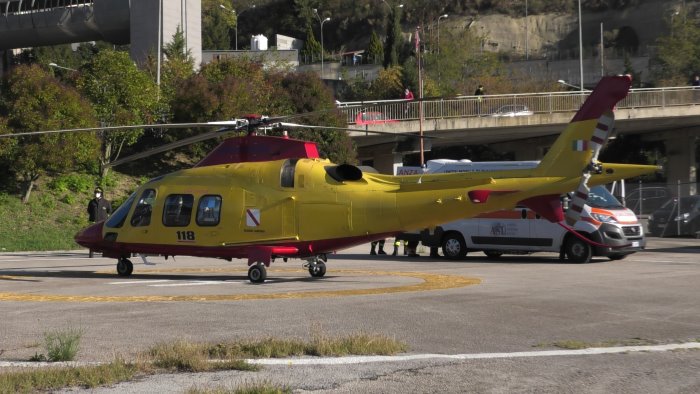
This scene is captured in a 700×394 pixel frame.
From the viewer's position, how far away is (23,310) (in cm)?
1383

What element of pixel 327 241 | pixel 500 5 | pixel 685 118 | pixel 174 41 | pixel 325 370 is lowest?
pixel 325 370

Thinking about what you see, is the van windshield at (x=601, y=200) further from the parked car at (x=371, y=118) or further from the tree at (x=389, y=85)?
the tree at (x=389, y=85)

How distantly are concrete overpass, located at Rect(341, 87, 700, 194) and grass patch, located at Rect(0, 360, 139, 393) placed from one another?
40416 mm

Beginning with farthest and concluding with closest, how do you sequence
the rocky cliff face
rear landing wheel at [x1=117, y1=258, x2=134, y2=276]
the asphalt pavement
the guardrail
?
the rocky cliff face → the guardrail → rear landing wheel at [x1=117, y1=258, x2=134, y2=276] → the asphalt pavement

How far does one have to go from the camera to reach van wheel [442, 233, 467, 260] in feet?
87.8

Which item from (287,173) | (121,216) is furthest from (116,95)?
(287,173)

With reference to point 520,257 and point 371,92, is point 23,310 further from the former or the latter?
point 371,92

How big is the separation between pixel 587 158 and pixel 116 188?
28.7 metres

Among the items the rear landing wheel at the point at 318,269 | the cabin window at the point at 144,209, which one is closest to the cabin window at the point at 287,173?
the rear landing wheel at the point at 318,269

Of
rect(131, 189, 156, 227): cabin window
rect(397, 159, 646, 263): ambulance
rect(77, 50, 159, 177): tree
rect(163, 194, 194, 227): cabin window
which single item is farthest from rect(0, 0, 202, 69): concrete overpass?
rect(163, 194, 194, 227): cabin window

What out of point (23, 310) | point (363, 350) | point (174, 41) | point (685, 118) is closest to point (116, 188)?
point (174, 41)

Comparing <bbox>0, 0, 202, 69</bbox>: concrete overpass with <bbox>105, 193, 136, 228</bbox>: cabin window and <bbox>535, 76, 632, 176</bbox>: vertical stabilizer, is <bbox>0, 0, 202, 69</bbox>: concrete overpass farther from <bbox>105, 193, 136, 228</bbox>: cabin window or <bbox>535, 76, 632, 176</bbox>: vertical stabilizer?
<bbox>535, 76, 632, 176</bbox>: vertical stabilizer

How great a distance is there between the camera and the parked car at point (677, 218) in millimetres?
37281

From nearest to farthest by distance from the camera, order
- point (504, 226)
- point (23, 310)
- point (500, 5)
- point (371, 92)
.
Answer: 1. point (23, 310)
2. point (504, 226)
3. point (371, 92)
4. point (500, 5)
